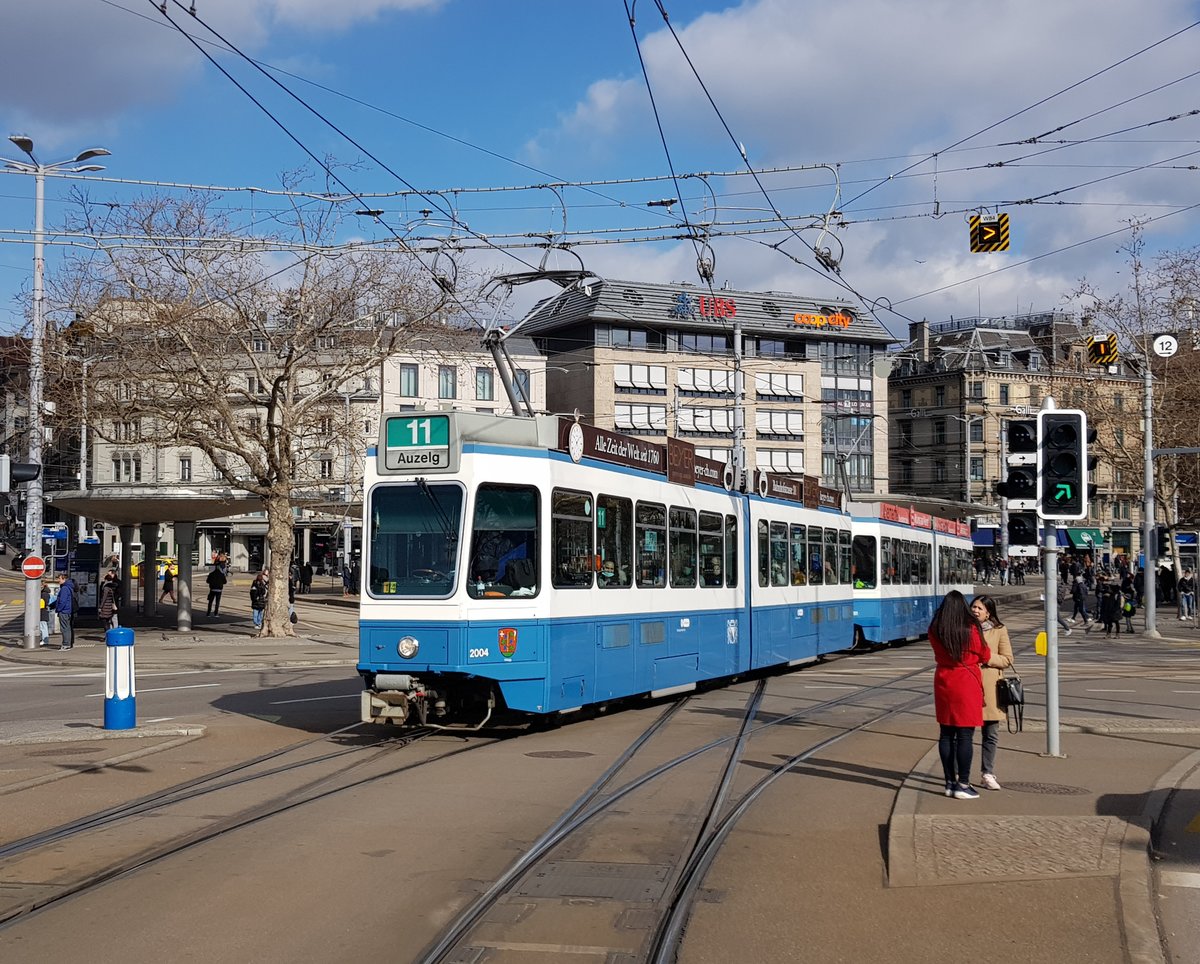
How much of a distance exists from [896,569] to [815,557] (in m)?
7.02

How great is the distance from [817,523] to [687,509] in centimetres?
733

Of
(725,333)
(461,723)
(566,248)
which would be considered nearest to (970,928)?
(461,723)

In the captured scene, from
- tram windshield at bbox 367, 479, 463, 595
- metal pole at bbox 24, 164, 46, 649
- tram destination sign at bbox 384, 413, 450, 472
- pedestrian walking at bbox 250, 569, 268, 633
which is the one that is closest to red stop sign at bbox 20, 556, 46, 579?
metal pole at bbox 24, 164, 46, 649

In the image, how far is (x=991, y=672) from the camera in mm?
10852

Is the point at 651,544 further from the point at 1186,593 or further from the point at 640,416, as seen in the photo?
the point at 640,416

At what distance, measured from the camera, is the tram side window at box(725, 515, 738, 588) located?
1939cm

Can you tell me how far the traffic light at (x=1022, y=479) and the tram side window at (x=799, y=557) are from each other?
1031 centimetres

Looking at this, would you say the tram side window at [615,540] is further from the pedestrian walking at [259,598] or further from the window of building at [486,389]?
the window of building at [486,389]

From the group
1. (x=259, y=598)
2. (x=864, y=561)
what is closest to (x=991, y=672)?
(x=864, y=561)

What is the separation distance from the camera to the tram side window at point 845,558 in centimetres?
2611

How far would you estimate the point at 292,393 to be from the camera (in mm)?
33156

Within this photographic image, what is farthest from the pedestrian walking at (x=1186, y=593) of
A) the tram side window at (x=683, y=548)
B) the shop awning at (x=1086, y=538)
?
the shop awning at (x=1086, y=538)

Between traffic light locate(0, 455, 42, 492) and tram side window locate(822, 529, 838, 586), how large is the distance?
13.0 m

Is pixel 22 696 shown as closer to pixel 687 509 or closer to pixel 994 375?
pixel 687 509
